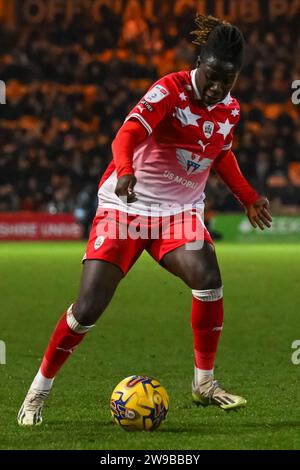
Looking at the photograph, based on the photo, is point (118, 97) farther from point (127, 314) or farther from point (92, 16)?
point (127, 314)

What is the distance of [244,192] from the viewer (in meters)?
6.05

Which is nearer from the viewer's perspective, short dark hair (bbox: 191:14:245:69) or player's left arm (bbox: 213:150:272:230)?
short dark hair (bbox: 191:14:245:69)

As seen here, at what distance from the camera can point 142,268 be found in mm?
16125

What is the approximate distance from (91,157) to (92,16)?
14.6ft

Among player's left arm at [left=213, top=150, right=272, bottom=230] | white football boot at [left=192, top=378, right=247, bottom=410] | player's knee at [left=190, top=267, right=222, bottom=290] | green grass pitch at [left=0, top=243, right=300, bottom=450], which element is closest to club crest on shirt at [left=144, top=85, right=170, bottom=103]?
player's left arm at [left=213, top=150, right=272, bottom=230]

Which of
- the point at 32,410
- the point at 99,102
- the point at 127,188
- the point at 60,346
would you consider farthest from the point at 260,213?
the point at 99,102

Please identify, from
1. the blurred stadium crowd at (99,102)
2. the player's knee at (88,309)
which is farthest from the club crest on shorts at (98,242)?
the blurred stadium crowd at (99,102)

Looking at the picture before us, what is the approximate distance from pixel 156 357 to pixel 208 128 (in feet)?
9.01

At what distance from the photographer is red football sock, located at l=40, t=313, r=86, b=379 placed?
5.31 m

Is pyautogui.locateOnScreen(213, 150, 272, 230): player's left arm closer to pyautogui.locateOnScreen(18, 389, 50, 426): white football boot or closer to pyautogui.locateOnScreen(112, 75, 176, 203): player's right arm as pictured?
pyautogui.locateOnScreen(112, 75, 176, 203): player's right arm

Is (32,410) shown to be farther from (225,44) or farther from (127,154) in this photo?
(225,44)

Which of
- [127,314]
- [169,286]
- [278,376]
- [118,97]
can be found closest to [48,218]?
[118,97]

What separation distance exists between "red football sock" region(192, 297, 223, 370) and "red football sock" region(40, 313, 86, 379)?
27.2 inches

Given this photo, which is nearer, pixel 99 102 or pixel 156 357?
pixel 156 357
